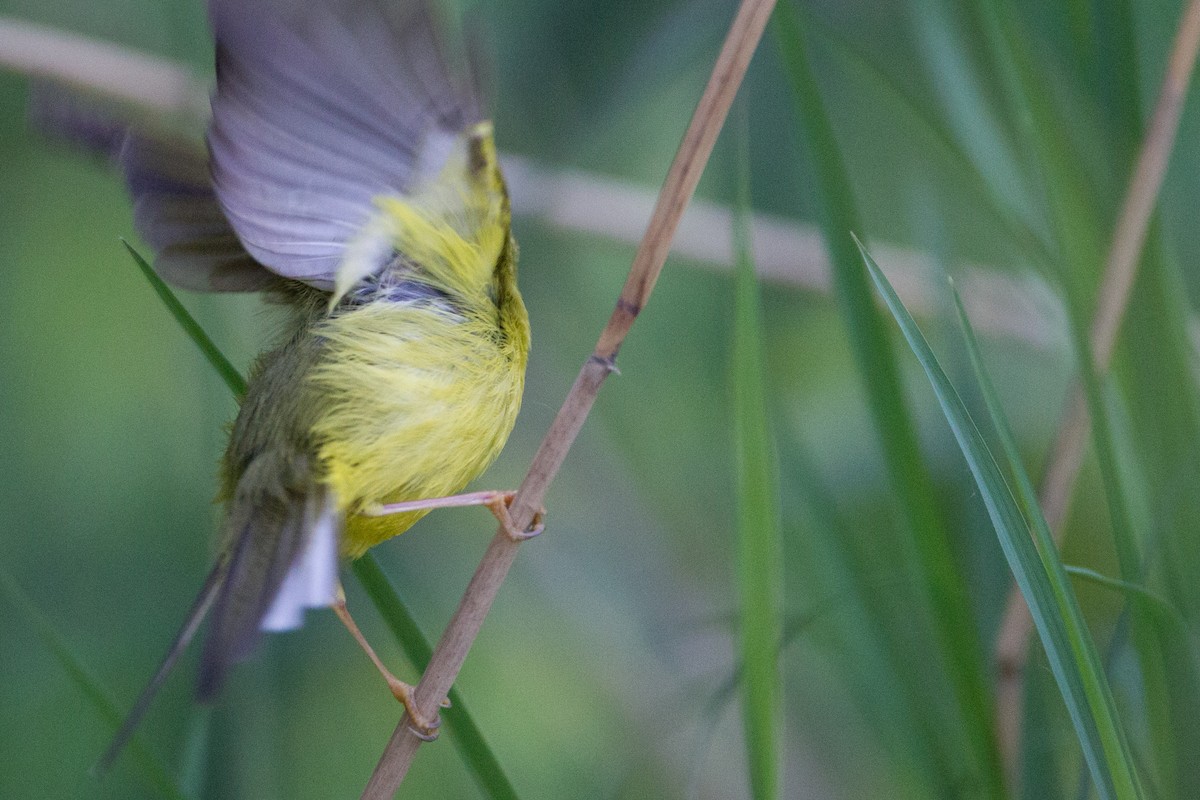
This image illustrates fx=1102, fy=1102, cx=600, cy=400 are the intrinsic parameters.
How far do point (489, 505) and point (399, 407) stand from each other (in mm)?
186

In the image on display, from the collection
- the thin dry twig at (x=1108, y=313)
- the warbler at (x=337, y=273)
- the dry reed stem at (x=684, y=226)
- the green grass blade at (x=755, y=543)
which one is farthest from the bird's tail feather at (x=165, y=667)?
the dry reed stem at (x=684, y=226)

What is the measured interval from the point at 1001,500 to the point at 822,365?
4.79 feet

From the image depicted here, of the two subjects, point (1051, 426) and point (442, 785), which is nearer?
point (442, 785)

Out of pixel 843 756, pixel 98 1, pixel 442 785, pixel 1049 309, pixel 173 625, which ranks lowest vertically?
pixel 843 756

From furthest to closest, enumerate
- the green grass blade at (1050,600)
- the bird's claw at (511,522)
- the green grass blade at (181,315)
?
1. the bird's claw at (511,522)
2. the green grass blade at (181,315)
3. the green grass blade at (1050,600)

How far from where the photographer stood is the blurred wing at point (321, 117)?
888mm

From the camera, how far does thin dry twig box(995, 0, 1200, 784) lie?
132 cm

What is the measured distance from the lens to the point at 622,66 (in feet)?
7.36

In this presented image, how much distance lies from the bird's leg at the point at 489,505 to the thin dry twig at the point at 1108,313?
0.59m

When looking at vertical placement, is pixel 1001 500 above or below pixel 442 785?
above

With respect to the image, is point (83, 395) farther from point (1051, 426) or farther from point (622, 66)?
point (1051, 426)

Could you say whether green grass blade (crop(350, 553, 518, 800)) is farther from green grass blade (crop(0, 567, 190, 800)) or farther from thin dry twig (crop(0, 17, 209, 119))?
thin dry twig (crop(0, 17, 209, 119))

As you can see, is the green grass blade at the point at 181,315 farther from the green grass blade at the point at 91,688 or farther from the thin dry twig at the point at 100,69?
the thin dry twig at the point at 100,69

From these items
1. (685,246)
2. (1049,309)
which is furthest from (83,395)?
(1049,309)
